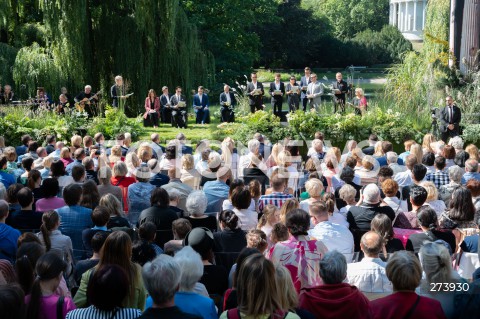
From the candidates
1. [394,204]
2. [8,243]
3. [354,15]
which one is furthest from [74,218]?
[354,15]

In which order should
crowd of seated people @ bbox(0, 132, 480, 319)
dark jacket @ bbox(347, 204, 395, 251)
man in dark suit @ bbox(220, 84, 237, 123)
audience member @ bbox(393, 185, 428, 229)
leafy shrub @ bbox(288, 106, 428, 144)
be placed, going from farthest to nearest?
man in dark suit @ bbox(220, 84, 237, 123), leafy shrub @ bbox(288, 106, 428, 144), dark jacket @ bbox(347, 204, 395, 251), audience member @ bbox(393, 185, 428, 229), crowd of seated people @ bbox(0, 132, 480, 319)

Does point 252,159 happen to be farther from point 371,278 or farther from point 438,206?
point 371,278

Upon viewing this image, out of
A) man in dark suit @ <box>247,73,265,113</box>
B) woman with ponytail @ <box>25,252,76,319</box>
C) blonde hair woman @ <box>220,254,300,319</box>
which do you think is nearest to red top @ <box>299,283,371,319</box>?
blonde hair woman @ <box>220,254,300,319</box>

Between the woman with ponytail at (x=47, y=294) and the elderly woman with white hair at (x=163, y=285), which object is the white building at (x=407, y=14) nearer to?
the woman with ponytail at (x=47, y=294)

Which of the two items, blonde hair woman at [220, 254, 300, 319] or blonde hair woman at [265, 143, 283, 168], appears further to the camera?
blonde hair woman at [265, 143, 283, 168]

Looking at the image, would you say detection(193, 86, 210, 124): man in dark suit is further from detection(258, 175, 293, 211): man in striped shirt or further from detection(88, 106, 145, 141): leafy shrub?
detection(258, 175, 293, 211): man in striped shirt

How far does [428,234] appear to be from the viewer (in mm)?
6324

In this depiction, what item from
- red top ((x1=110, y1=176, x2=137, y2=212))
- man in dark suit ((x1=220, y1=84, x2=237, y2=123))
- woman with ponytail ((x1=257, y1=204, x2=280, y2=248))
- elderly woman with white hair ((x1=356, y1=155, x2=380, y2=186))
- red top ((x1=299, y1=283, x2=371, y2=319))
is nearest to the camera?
red top ((x1=299, y1=283, x2=371, y2=319))

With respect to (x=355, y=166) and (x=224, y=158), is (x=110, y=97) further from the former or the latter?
(x=355, y=166)

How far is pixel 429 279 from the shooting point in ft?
16.0

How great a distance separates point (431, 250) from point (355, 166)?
16.3 feet

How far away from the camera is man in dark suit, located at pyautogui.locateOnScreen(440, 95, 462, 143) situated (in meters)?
15.8

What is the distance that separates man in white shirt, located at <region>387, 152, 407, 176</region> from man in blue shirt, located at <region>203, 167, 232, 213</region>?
8.06ft

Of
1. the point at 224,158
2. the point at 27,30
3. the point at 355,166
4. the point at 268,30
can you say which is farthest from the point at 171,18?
the point at 268,30
